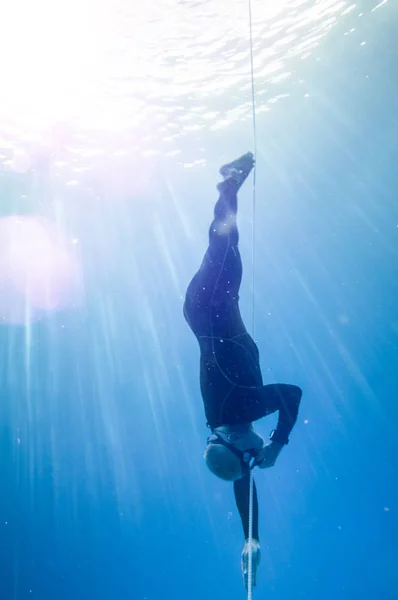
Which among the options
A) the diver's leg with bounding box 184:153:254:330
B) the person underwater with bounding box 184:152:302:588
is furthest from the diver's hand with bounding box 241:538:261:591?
the diver's leg with bounding box 184:153:254:330

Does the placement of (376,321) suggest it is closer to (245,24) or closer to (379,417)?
(379,417)

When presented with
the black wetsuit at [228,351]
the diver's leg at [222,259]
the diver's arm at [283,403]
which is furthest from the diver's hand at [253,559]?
the diver's leg at [222,259]

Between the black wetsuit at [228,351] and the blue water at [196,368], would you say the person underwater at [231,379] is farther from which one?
the blue water at [196,368]

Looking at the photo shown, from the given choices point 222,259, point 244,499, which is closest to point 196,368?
point 244,499

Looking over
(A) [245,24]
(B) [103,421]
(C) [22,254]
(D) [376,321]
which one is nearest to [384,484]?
(D) [376,321]

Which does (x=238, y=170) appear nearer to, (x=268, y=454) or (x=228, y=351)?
(x=228, y=351)

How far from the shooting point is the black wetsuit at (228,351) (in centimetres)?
387

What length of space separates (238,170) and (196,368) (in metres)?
31.3

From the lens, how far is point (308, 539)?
46.7 m

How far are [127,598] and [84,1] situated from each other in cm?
4954

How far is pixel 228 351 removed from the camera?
4086 millimetres

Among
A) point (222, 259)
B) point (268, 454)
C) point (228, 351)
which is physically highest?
point (222, 259)

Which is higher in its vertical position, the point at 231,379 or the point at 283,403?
the point at 231,379

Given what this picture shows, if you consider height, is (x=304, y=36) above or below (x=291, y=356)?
above
